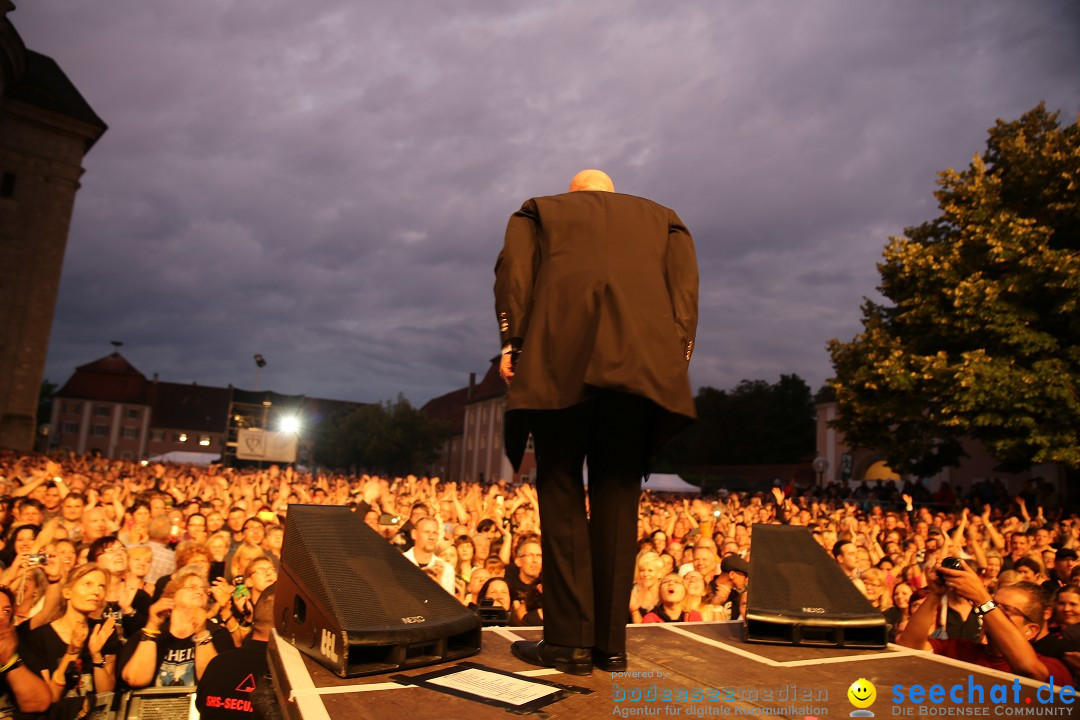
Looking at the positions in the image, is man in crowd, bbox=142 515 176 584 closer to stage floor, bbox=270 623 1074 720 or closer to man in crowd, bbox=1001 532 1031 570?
stage floor, bbox=270 623 1074 720

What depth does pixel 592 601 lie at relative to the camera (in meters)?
2.60

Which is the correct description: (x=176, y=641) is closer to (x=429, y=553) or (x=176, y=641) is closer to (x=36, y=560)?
(x=36, y=560)

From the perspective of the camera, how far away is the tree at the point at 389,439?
5728cm

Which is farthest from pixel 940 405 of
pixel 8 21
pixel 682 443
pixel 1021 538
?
pixel 682 443

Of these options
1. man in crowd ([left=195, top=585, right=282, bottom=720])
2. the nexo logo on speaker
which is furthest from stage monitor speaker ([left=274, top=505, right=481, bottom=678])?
man in crowd ([left=195, top=585, right=282, bottom=720])

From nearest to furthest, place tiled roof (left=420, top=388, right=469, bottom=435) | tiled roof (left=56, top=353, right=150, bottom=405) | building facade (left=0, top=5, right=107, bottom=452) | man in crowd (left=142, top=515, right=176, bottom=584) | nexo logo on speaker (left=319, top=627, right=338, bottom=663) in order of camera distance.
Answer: nexo logo on speaker (left=319, top=627, right=338, bottom=663), man in crowd (left=142, top=515, right=176, bottom=584), building facade (left=0, top=5, right=107, bottom=452), tiled roof (left=420, top=388, right=469, bottom=435), tiled roof (left=56, top=353, right=150, bottom=405)

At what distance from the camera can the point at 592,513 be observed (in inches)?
107

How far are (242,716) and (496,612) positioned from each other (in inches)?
60.6

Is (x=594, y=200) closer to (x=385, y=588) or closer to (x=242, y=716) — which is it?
(x=385, y=588)

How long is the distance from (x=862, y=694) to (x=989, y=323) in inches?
710

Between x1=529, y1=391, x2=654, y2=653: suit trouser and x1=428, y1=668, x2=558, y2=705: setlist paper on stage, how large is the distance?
0.93ft

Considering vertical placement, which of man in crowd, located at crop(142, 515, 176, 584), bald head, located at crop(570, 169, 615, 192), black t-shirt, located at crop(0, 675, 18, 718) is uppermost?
bald head, located at crop(570, 169, 615, 192)

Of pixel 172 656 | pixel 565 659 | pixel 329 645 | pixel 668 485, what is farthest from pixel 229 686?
pixel 668 485

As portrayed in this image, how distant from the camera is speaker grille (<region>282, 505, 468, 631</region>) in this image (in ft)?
8.17
